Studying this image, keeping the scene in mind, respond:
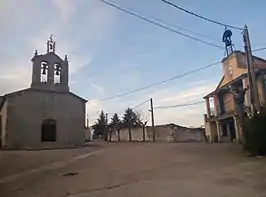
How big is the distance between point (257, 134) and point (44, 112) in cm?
1962

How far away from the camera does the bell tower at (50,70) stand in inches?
1046

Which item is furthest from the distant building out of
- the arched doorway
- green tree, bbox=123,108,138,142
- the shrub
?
green tree, bbox=123,108,138,142

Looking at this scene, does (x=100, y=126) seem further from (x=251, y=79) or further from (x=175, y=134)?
(x=251, y=79)

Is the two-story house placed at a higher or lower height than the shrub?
higher

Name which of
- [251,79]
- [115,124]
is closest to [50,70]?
[251,79]

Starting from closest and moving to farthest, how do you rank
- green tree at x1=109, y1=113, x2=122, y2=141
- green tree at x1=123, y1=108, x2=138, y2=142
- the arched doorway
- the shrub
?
the shrub
the arched doorway
green tree at x1=109, y1=113, x2=122, y2=141
green tree at x1=123, y1=108, x2=138, y2=142

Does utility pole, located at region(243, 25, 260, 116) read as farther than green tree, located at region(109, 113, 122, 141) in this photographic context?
No

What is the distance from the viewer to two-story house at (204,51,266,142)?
28.5 m

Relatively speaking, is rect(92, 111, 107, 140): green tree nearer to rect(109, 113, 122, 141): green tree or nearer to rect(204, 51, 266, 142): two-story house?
rect(109, 113, 122, 141): green tree

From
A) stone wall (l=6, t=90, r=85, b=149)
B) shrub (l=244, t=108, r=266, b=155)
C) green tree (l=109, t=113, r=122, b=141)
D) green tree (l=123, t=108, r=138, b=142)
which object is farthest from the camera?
green tree (l=123, t=108, r=138, b=142)

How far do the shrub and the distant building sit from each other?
1832cm

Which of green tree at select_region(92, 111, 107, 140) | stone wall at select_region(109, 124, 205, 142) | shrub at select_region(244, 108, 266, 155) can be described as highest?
green tree at select_region(92, 111, 107, 140)

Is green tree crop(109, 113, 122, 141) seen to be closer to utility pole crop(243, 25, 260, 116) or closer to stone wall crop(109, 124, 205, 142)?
stone wall crop(109, 124, 205, 142)

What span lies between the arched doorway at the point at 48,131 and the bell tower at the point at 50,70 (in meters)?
3.06
